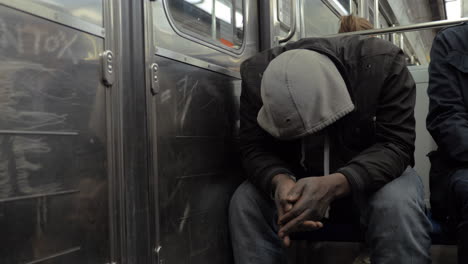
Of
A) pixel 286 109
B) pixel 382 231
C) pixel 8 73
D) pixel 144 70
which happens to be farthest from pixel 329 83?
pixel 8 73

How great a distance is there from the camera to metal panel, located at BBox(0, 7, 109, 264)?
117 centimetres

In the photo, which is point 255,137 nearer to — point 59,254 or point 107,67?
point 107,67

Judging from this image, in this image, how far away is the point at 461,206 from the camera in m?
1.69

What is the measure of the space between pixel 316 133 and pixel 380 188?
1.10 ft

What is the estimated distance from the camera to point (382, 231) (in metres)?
1.66

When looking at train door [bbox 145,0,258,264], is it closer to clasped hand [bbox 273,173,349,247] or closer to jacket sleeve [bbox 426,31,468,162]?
clasped hand [bbox 273,173,349,247]

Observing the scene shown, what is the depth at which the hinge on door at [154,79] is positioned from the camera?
1680 mm

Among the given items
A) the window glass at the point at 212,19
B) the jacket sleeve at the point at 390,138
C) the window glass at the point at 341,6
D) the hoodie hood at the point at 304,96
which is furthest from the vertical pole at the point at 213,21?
the window glass at the point at 341,6

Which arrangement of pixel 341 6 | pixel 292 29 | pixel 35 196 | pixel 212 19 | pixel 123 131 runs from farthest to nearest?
1. pixel 341 6
2. pixel 292 29
3. pixel 212 19
4. pixel 123 131
5. pixel 35 196

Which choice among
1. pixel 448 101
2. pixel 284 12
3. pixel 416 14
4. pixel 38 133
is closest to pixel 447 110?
pixel 448 101

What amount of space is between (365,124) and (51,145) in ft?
3.86

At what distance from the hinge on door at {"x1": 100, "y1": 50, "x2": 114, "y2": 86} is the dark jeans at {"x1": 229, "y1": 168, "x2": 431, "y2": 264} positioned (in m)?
0.77

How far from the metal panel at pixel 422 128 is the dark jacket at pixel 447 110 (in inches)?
14.7

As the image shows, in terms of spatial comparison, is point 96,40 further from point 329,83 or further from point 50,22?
point 329,83
